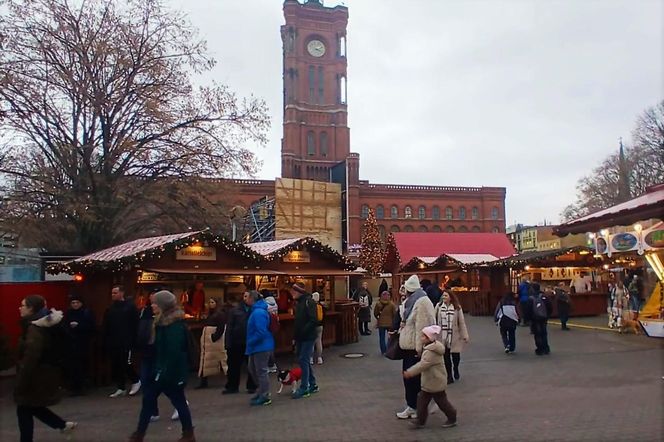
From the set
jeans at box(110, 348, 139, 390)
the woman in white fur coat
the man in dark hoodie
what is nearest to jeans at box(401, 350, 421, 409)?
the woman in white fur coat

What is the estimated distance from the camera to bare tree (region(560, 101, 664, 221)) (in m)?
41.9

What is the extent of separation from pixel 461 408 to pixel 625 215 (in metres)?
8.59

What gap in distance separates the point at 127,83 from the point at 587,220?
14650mm

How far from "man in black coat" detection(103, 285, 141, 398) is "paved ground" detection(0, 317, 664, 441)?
0.51 meters

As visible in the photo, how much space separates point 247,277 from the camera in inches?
614

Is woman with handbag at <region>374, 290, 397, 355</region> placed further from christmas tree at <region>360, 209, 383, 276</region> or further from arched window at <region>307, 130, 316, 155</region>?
arched window at <region>307, 130, 316, 155</region>

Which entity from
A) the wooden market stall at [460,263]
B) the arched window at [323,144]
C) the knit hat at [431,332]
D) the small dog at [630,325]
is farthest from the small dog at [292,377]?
the arched window at [323,144]

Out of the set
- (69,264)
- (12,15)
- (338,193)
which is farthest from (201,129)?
(338,193)

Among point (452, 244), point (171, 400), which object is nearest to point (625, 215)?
point (171, 400)

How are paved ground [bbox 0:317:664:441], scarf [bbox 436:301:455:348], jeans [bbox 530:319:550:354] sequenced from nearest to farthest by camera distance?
paved ground [bbox 0:317:664:441] < scarf [bbox 436:301:455:348] < jeans [bbox 530:319:550:354]

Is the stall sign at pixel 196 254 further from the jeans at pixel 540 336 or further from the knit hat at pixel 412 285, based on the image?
the jeans at pixel 540 336

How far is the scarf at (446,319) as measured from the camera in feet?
30.9

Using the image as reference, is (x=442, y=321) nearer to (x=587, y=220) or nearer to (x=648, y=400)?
(x=648, y=400)

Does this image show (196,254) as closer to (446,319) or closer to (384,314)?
(384,314)
